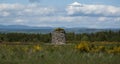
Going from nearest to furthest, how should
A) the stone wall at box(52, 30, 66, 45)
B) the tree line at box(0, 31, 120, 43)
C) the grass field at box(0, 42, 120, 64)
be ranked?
the grass field at box(0, 42, 120, 64), the stone wall at box(52, 30, 66, 45), the tree line at box(0, 31, 120, 43)

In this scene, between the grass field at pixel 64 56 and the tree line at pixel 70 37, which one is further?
the tree line at pixel 70 37

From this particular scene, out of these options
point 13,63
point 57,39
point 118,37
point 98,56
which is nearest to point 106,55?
point 98,56

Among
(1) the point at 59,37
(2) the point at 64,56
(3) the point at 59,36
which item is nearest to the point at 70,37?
(3) the point at 59,36

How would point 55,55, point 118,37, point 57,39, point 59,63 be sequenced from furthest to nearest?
point 118,37, point 57,39, point 55,55, point 59,63

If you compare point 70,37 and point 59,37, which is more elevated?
point 59,37

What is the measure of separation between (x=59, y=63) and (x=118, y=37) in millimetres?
41077

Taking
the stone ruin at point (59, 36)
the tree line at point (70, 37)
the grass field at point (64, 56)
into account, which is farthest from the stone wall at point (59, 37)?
the grass field at point (64, 56)

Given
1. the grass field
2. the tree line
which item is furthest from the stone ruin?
the grass field

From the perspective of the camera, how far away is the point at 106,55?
45.9ft

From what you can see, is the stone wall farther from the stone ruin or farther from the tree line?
the tree line

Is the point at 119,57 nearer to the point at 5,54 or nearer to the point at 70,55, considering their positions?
the point at 70,55

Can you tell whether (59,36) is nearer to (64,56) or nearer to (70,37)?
(70,37)

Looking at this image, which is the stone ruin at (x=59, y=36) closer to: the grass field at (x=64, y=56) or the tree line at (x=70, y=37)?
the tree line at (x=70, y=37)

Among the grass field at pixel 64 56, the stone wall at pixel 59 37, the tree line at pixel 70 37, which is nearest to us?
the grass field at pixel 64 56
